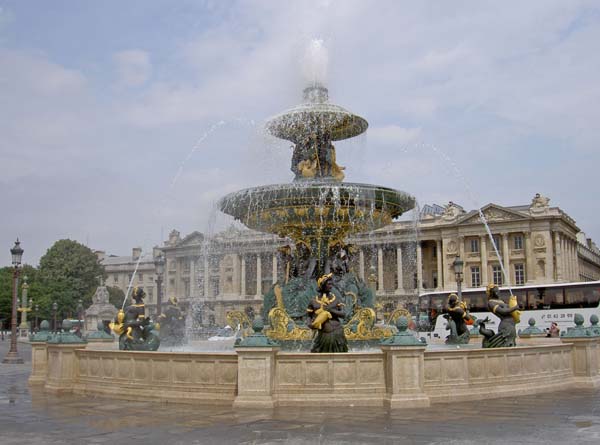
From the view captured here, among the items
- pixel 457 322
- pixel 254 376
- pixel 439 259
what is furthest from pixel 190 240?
pixel 254 376

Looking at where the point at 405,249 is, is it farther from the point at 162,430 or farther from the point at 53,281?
the point at 162,430

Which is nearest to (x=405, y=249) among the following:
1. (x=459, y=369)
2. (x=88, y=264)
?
(x=88, y=264)

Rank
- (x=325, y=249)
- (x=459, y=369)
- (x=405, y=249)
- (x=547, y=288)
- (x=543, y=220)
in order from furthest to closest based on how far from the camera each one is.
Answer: (x=405, y=249) → (x=543, y=220) → (x=547, y=288) → (x=325, y=249) → (x=459, y=369)

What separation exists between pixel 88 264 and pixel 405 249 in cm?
4547

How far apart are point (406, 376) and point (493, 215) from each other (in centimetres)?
9179

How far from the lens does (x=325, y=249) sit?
680 inches

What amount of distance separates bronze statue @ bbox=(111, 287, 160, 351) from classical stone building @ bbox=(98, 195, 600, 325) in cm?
6936

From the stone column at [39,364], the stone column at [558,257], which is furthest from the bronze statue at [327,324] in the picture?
the stone column at [558,257]

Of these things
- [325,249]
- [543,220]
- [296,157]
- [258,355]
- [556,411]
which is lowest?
[556,411]

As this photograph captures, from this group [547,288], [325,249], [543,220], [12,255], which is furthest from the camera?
[543,220]

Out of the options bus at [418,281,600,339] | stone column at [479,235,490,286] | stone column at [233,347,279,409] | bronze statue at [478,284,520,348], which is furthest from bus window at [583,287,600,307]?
stone column at [479,235,490,286]

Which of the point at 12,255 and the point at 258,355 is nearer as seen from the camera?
the point at 258,355

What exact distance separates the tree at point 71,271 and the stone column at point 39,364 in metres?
74.8

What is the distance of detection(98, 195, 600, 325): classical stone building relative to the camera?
9319cm
